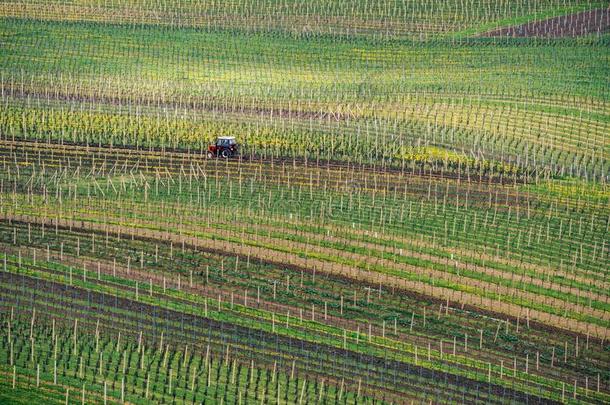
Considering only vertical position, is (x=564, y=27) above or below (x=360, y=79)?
above

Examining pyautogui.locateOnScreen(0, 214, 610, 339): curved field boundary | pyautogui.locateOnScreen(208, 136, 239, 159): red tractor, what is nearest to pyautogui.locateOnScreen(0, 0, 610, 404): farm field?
pyautogui.locateOnScreen(0, 214, 610, 339): curved field boundary

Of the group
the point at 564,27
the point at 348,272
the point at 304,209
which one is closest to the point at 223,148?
the point at 304,209

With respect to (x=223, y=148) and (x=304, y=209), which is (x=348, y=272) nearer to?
(x=304, y=209)

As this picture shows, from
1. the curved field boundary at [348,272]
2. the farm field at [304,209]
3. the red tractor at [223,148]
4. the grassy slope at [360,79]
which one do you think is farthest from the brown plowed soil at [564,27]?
the curved field boundary at [348,272]

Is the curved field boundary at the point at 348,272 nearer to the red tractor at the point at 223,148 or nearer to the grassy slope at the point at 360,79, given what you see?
the red tractor at the point at 223,148

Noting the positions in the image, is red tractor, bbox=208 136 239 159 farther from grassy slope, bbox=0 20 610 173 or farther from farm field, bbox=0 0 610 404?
grassy slope, bbox=0 20 610 173

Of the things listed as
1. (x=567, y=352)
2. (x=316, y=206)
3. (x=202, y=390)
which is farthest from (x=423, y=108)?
(x=202, y=390)
